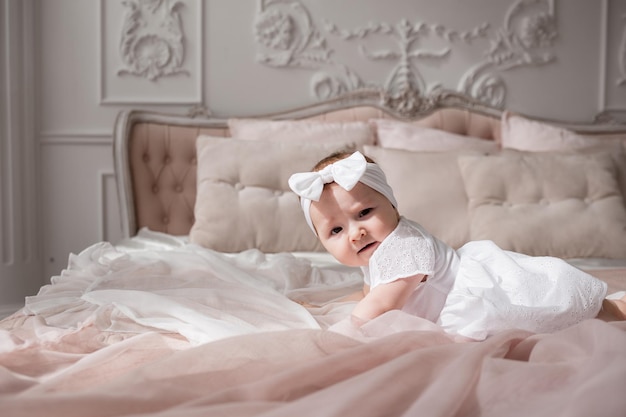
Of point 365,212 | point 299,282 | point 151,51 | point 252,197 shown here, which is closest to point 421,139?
point 252,197

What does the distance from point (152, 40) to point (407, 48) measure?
1.15 metres

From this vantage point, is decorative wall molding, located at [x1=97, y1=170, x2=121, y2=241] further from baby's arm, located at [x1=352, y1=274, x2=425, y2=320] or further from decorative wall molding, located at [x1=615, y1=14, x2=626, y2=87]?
decorative wall molding, located at [x1=615, y1=14, x2=626, y2=87]

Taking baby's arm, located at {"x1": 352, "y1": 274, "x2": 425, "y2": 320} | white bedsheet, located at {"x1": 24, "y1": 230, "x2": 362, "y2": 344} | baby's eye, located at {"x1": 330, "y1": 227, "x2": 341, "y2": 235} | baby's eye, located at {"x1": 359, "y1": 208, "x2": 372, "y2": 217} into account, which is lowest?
white bedsheet, located at {"x1": 24, "y1": 230, "x2": 362, "y2": 344}

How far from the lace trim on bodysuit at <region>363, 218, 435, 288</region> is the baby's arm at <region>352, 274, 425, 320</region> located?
0.01 m

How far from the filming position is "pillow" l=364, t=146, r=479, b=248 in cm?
223

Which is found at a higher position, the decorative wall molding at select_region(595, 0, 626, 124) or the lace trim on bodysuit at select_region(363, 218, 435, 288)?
the decorative wall molding at select_region(595, 0, 626, 124)

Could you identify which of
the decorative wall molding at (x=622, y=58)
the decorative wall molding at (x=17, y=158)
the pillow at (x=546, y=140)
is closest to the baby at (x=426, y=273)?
the pillow at (x=546, y=140)

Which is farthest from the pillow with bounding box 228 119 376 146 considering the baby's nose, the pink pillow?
the baby's nose

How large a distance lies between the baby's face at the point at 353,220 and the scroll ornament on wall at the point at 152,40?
74.1 inches

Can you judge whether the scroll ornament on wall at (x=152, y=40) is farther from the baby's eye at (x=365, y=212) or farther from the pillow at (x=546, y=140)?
the baby's eye at (x=365, y=212)

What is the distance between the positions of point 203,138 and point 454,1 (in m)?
1.36

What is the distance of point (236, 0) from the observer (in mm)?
2984

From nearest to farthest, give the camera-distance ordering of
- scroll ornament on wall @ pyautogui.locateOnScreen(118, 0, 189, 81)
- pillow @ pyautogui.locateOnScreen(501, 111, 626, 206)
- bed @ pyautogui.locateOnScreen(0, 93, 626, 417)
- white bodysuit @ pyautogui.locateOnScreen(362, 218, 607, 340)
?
bed @ pyautogui.locateOnScreen(0, 93, 626, 417), white bodysuit @ pyautogui.locateOnScreen(362, 218, 607, 340), pillow @ pyautogui.locateOnScreen(501, 111, 626, 206), scroll ornament on wall @ pyautogui.locateOnScreen(118, 0, 189, 81)

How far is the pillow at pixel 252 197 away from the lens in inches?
88.5
